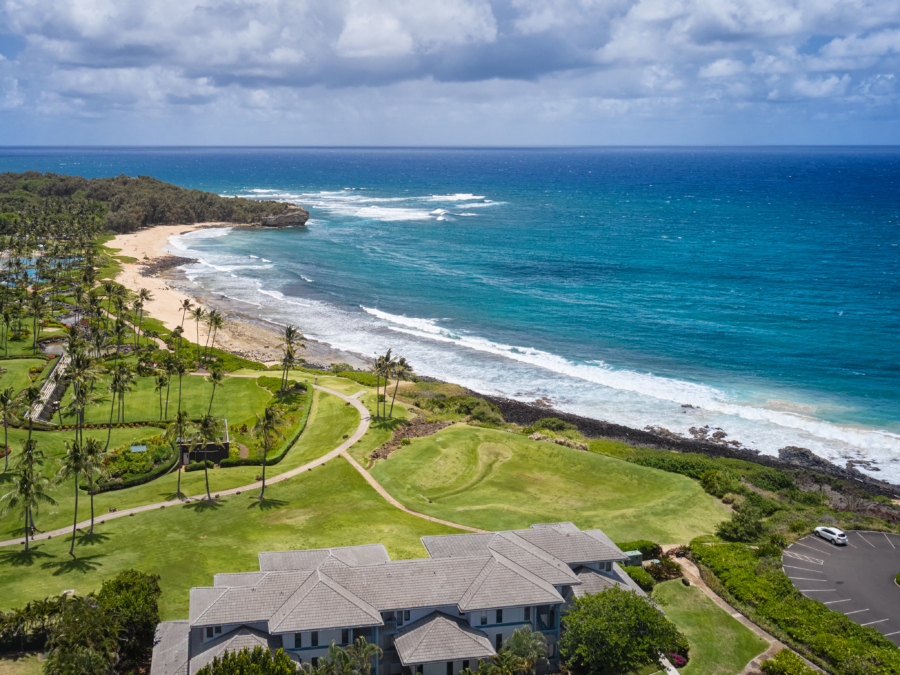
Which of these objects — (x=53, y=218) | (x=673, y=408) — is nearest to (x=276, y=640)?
(x=673, y=408)

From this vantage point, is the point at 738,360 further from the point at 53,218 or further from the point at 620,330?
the point at 53,218

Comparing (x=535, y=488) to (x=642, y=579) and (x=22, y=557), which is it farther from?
(x=22, y=557)

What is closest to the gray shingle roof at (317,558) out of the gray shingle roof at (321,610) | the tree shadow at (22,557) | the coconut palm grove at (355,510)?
the coconut palm grove at (355,510)

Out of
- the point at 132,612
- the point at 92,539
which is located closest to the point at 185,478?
the point at 92,539

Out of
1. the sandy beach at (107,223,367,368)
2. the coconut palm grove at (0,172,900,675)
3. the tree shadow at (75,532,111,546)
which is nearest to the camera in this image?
the coconut palm grove at (0,172,900,675)

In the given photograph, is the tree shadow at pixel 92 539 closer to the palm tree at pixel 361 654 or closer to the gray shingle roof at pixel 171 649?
the gray shingle roof at pixel 171 649

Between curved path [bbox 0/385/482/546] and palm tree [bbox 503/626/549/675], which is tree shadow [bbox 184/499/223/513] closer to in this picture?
curved path [bbox 0/385/482/546]

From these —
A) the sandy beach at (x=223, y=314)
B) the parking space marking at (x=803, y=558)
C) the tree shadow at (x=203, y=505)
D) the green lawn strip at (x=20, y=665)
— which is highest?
the sandy beach at (x=223, y=314)

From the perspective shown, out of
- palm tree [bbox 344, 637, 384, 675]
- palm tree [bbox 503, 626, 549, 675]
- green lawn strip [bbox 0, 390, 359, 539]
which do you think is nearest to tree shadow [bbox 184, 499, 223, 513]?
green lawn strip [bbox 0, 390, 359, 539]
